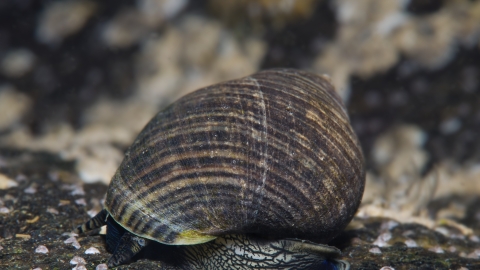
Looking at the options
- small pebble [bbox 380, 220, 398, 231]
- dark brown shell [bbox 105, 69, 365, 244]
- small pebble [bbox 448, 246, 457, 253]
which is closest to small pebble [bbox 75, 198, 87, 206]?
dark brown shell [bbox 105, 69, 365, 244]

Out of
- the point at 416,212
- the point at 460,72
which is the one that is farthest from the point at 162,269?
the point at 460,72

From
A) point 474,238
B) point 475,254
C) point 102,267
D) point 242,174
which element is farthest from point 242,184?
point 474,238

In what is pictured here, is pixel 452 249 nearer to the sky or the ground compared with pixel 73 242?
nearer to the sky

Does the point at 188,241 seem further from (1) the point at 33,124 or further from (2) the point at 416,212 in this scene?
(1) the point at 33,124

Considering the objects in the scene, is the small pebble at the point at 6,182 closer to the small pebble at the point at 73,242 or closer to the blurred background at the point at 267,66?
the blurred background at the point at 267,66

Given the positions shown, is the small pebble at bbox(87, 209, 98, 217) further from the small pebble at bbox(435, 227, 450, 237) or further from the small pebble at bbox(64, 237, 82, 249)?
the small pebble at bbox(435, 227, 450, 237)

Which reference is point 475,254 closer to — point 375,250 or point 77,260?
point 375,250

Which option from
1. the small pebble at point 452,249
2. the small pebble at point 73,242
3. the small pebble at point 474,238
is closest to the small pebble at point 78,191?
the small pebble at point 73,242
